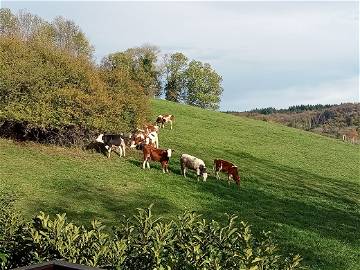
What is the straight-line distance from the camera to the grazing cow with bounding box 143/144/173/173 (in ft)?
78.1

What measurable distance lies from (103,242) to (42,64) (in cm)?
1889

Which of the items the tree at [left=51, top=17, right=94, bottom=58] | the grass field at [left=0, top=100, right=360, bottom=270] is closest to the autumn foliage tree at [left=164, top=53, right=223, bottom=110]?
the tree at [left=51, top=17, right=94, bottom=58]

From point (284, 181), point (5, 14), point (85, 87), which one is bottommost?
point (284, 181)

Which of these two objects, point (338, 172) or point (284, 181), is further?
point (338, 172)

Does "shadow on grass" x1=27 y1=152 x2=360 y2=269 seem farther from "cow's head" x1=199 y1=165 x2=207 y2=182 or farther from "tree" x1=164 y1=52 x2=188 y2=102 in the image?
"tree" x1=164 y1=52 x2=188 y2=102

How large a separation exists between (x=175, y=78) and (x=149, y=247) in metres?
80.6

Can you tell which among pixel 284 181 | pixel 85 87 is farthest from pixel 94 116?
pixel 284 181

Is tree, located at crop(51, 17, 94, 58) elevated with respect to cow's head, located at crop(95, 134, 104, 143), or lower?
elevated

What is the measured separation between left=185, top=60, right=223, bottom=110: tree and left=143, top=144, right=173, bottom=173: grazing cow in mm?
60365

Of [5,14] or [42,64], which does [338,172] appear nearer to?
[42,64]

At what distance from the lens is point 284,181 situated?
26.8 metres

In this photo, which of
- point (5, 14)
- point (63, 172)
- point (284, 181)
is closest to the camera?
point (63, 172)

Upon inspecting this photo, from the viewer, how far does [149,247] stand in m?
7.72

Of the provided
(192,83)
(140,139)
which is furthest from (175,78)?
(140,139)
